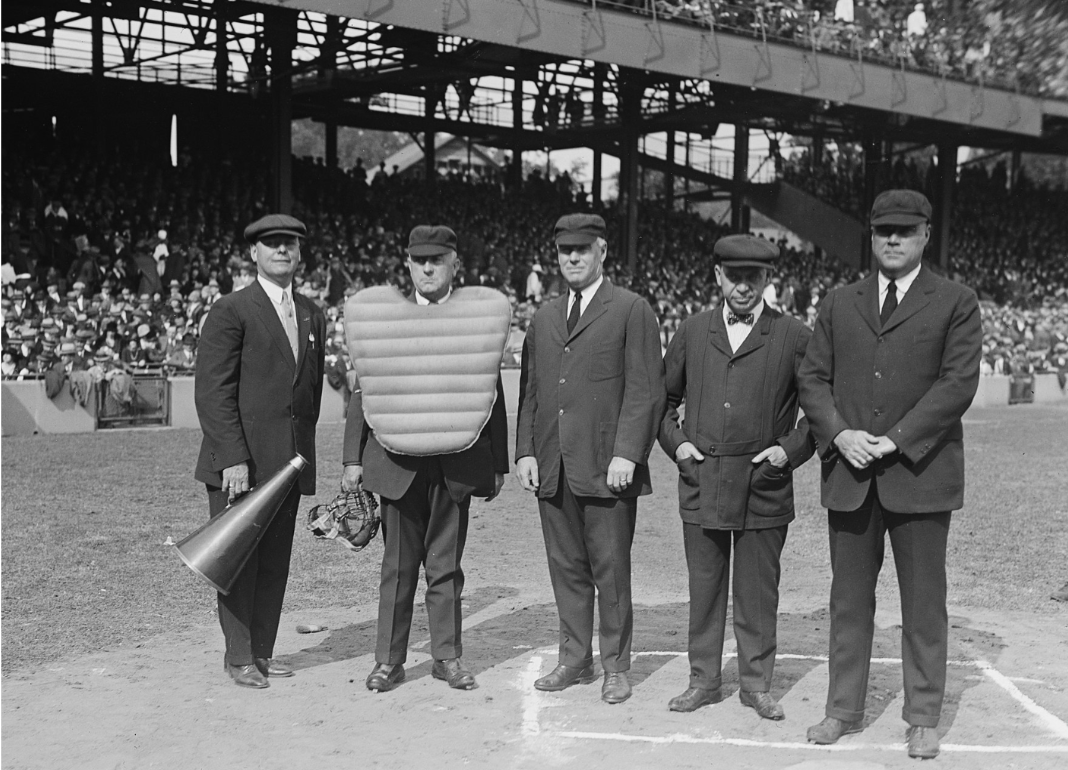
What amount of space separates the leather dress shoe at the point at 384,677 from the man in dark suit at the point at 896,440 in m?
1.85

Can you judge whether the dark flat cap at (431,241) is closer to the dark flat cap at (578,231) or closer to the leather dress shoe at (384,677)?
the dark flat cap at (578,231)

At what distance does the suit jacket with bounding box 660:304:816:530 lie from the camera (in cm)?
514

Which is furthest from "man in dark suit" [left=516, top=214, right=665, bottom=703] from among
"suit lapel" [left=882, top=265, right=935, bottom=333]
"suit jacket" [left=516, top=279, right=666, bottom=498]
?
"suit lapel" [left=882, top=265, right=935, bottom=333]

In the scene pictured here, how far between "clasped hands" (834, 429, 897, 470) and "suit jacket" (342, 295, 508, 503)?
Result: 1509mm

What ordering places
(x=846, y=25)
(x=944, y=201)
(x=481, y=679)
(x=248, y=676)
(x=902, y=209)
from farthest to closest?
(x=944, y=201)
(x=846, y=25)
(x=481, y=679)
(x=248, y=676)
(x=902, y=209)

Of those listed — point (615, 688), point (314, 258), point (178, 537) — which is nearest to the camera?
point (615, 688)

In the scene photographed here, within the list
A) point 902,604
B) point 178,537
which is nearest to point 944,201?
point 178,537

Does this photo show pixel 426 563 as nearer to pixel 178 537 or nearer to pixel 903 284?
pixel 903 284

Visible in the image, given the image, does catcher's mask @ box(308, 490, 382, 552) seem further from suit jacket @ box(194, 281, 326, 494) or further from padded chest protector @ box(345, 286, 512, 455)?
padded chest protector @ box(345, 286, 512, 455)

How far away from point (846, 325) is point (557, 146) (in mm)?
31330

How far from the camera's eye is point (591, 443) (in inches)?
211

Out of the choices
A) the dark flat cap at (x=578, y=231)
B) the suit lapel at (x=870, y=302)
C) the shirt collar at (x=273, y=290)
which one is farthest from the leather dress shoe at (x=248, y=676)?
the suit lapel at (x=870, y=302)

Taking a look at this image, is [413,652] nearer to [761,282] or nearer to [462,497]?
[462,497]

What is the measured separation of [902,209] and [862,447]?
92cm
